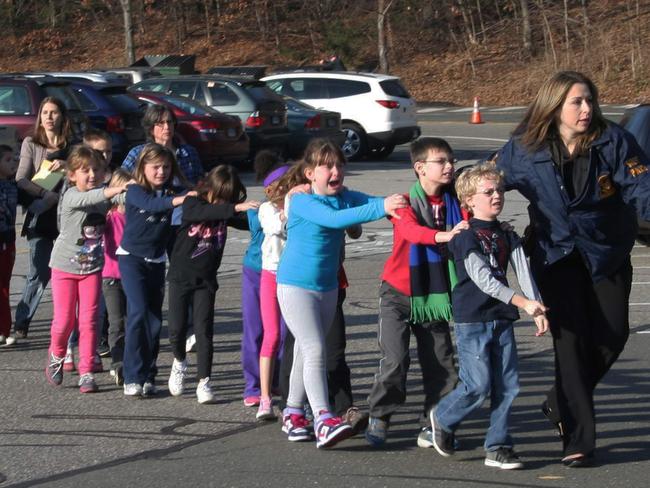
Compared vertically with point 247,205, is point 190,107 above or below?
above

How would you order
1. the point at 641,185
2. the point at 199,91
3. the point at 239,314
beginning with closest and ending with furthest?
the point at 641,185 → the point at 239,314 → the point at 199,91

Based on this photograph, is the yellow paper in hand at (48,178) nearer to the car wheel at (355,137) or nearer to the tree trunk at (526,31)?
the car wheel at (355,137)

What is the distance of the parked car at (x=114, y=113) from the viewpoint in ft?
66.2

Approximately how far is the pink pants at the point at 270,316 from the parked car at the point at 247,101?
16.0 metres

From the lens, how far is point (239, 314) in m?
A: 10.6

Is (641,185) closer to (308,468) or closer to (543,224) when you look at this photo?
(543,224)

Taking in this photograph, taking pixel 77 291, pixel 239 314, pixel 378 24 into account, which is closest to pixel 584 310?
pixel 77 291

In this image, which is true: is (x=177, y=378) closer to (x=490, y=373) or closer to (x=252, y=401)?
(x=252, y=401)

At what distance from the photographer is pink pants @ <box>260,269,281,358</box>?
7246 millimetres

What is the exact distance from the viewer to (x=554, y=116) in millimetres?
6090

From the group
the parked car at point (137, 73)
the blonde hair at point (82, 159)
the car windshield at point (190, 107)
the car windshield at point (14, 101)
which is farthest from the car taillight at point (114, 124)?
the blonde hair at point (82, 159)

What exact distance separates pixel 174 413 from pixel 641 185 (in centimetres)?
296

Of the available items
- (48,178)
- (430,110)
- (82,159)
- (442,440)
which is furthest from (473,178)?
(430,110)

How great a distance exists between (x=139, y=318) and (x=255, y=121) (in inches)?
613
